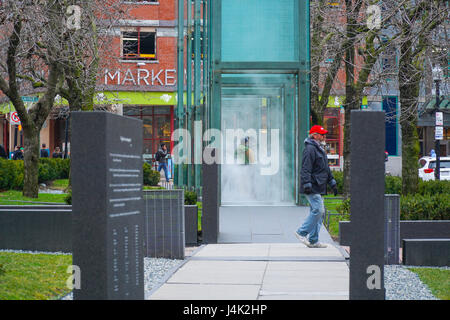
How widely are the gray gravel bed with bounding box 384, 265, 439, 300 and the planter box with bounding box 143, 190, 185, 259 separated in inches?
121

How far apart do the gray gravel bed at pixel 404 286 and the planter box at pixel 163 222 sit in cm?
308

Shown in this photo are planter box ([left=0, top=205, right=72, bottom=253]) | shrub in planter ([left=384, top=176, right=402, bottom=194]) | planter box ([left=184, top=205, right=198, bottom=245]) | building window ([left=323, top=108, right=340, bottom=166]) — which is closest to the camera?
planter box ([left=0, top=205, right=72, bottom=253])

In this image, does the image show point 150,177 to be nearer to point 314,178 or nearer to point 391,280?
point 314,178

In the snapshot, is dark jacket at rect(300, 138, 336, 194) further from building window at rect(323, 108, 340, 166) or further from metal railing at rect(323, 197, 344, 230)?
building window at rect(323, 108, 340, 166)

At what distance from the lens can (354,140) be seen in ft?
17.7

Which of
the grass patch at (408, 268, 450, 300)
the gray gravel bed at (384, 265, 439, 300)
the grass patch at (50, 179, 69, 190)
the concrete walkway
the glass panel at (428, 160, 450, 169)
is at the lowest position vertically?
the gray gravel bed at (384, 265, 439, 300)

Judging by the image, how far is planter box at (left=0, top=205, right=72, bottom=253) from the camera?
1040 centimetres

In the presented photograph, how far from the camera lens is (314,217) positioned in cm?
1039

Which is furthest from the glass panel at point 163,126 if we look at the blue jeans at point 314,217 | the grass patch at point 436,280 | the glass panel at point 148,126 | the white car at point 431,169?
the grass patch at point 436,280

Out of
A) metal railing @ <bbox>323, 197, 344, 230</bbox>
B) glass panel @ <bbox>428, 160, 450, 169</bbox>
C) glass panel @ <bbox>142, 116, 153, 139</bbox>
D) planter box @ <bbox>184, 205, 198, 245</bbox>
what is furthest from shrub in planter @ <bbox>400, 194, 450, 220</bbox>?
glass panel @ <bbox>142, 116, 153, 139</bbox>

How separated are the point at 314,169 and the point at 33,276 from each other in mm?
4637

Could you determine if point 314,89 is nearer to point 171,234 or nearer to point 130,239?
point 171,234

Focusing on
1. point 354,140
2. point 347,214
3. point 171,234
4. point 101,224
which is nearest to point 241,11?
point 347,214

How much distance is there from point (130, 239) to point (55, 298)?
2.24 m
